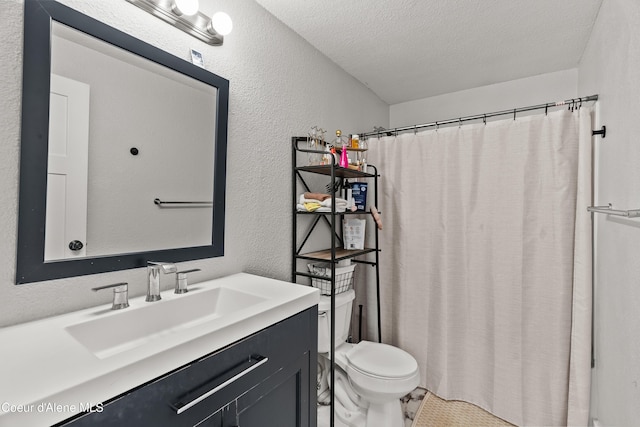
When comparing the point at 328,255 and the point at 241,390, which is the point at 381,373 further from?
the point at 241,390

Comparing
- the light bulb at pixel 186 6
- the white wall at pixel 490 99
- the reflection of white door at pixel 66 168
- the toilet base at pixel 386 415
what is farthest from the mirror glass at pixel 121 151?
the white wall at pixel 490 99

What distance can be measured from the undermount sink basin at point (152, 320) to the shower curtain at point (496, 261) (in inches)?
53.4

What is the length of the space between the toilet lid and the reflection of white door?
4.71 ft

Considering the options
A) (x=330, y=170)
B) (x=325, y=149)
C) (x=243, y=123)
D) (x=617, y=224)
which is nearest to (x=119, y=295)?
(x=243, y=123)

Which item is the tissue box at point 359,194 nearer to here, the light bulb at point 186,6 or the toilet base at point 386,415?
the toilet base at point 386,415

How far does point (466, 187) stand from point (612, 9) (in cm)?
102

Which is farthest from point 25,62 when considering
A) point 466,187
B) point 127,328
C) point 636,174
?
point 466,187

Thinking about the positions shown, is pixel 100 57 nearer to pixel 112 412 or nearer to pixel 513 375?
pixel 112 412

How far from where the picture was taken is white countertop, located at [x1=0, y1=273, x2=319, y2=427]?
500mm

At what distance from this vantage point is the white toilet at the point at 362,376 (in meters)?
1.54

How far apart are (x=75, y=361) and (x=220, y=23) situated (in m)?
1.28

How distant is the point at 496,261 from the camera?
1.82 metres

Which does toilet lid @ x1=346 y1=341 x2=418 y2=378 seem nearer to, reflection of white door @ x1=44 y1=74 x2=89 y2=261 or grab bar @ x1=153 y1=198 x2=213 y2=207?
grab bar @ x1=153 y1=198 x2=213 y2=207

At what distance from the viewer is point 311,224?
6.30 feet
